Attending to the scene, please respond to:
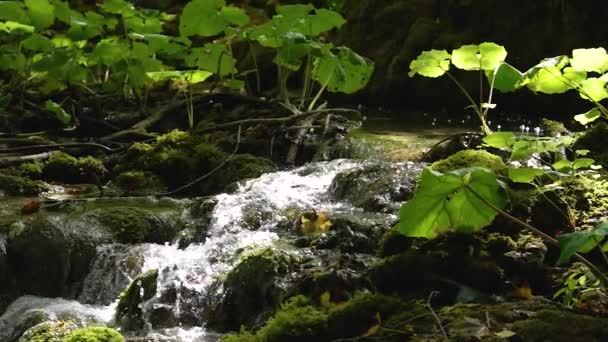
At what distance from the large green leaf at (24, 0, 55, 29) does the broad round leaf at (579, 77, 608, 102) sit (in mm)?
5552

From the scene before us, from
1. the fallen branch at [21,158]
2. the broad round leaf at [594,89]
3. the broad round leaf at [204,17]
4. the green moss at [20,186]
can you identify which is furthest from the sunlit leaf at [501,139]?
the fallen branch at [21,158]

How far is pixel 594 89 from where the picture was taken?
3.08 m

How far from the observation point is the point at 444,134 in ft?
19.8

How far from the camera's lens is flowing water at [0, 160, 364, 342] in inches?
138

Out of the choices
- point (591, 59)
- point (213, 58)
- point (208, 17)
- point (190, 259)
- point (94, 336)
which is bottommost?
point (190, 259)

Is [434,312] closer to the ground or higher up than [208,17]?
closer to the ground

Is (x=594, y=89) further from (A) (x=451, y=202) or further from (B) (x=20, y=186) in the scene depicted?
(B) (x=20, y=186)

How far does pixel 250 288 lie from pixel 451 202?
1.38 m

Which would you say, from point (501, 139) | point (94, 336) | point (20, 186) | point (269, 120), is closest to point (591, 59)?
point (501, 139)

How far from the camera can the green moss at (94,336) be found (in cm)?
283

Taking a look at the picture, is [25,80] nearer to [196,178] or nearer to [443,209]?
[196,178]

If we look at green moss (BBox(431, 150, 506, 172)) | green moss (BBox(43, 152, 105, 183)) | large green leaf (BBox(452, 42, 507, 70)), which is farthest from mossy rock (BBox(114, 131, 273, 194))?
large green leaf (BBox(452, 42, 507, 70))

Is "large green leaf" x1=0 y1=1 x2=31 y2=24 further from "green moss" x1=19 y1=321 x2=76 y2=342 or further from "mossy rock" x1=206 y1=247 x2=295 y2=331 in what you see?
"mossy rock" x1=206 y1=247 x2=295 y2=331

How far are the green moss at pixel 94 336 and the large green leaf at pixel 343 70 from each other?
3.50 m
